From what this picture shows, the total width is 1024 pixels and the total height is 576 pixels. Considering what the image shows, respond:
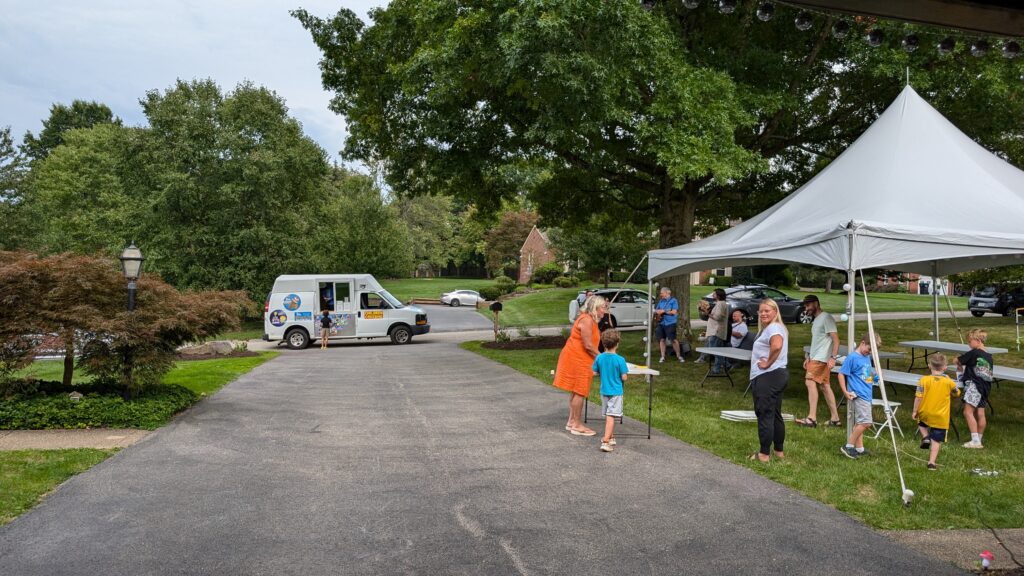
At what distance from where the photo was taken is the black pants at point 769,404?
269 inches

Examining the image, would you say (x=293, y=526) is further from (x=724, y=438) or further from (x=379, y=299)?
(x=379, y=299)

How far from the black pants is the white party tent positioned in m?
1.57

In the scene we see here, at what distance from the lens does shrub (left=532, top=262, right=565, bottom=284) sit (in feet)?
181

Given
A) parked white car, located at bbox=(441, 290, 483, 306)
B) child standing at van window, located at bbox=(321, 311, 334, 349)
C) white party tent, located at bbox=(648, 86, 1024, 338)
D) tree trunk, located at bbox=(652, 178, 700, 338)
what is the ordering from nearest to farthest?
white party tent, located at bbox=(648, 86, 1024, 338) → tree trunk, located at bbox=(652, 178, 700, 338) → child standing at van window, located at bbox=(321, 311, 334, 349) → parked white car, located at bbox=(441, 290, 483, 306)

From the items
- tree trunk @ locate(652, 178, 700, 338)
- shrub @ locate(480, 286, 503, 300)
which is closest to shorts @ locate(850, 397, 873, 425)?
tree trunk @ locate(652, 178, 700, 338)

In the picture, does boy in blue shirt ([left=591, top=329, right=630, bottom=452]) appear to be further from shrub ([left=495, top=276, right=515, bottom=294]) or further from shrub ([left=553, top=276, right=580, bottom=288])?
shrub ([left=495, top=276, right=515, bottom=294])

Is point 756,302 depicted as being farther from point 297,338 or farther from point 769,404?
point 769,404

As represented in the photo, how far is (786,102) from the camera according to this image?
1519cm

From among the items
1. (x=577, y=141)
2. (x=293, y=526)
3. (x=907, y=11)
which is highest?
(x=577, y=141)

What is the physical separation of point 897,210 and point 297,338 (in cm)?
1875

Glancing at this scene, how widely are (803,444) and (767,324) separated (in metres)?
1.71

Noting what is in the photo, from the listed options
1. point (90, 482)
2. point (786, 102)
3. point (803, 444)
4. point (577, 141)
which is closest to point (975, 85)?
point (786, 102)

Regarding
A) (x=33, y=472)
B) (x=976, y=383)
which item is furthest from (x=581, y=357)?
(x=33, y=472)

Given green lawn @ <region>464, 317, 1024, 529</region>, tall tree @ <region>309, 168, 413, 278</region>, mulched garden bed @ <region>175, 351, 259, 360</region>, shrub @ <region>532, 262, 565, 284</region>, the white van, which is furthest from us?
shrub @ <region>532, 262, 565, 284</region>
